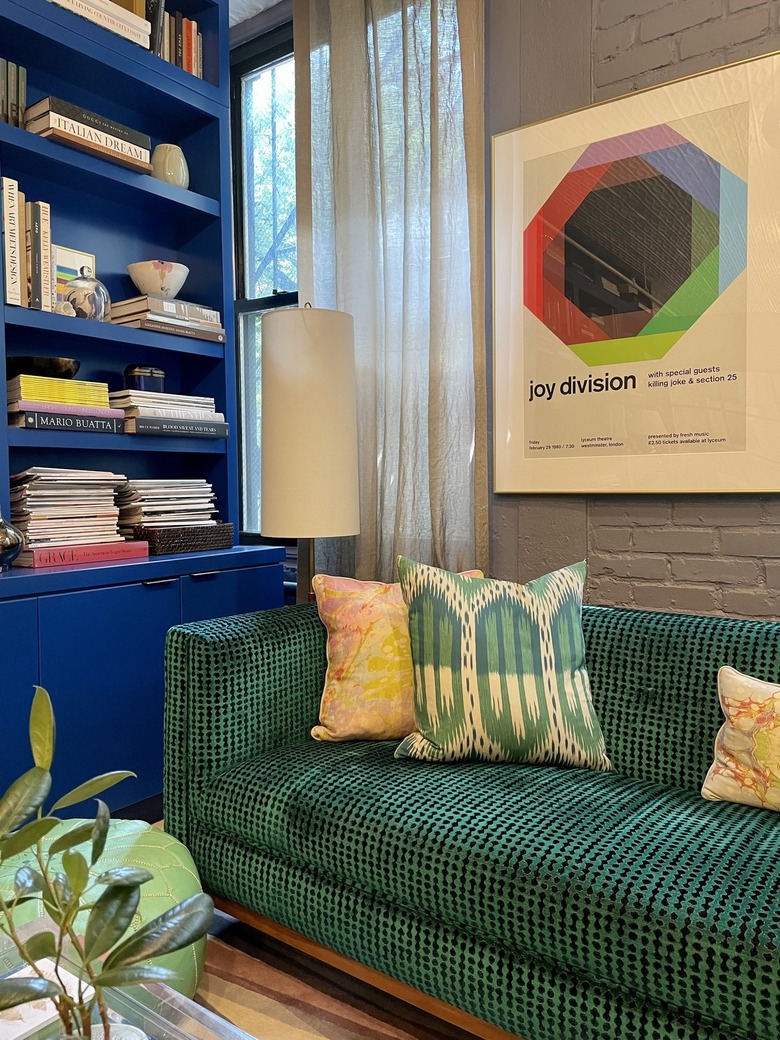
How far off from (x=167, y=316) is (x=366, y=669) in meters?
1.44

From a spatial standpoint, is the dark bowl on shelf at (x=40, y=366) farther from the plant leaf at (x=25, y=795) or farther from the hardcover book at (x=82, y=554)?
the plant leaf at (x=25, y=795)

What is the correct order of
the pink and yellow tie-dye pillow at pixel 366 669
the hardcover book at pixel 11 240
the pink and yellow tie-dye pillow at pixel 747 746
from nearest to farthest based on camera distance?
the pink and yellow tie-dye pillow at pixel 747 746 < the pink and yellow tie-dye pillow at pixel 366 669 < the hardcover book at pixel 11 240

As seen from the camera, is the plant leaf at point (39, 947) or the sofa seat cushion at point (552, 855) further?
the sofa seat cushion at point (552, 855)

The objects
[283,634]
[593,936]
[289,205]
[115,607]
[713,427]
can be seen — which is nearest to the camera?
[593,936]

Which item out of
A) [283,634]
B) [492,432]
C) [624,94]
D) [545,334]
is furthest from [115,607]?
[624,94]

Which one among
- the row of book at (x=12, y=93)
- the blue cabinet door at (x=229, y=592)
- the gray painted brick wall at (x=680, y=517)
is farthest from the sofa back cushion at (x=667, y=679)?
the row of book at (x=12, y=93)

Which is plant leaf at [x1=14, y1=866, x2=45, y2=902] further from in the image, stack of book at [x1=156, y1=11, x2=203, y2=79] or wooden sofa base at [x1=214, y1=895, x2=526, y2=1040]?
stack of book at [x1=156, y1=11, x2=203, y2=79]

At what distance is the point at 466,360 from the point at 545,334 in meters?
0.26

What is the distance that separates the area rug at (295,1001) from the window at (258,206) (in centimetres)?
188

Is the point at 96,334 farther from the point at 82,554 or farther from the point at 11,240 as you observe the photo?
the point at 82,554

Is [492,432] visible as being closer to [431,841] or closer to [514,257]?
[514,257]

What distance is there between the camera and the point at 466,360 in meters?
2.48

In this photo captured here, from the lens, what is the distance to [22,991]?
58 centimetres

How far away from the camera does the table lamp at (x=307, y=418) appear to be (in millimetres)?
2129
